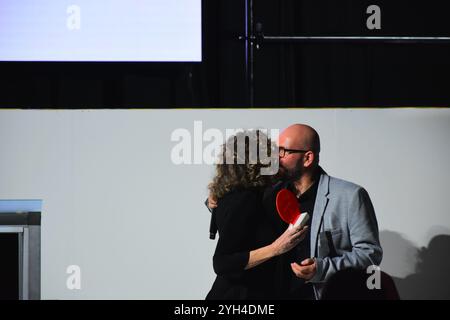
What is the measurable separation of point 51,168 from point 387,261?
127 cm

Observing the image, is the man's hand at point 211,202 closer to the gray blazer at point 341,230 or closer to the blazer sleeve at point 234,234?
the blazer sleeve at point 234,234

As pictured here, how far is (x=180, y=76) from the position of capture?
2939 millimetres

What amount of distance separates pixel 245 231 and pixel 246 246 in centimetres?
5

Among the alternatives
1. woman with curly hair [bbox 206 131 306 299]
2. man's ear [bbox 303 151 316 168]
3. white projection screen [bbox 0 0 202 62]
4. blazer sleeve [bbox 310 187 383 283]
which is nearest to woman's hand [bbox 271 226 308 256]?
woman with curly hair [bbox 206 131 306 299]

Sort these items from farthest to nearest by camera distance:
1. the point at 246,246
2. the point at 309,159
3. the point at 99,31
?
the point at 99,31 → the point at 309,159 → the point at 246,246

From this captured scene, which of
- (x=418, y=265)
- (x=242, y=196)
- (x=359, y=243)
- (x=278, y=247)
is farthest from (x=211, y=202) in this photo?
(x=418, y=265)

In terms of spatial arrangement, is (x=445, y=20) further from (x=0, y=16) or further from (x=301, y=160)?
(x=0, y=16)

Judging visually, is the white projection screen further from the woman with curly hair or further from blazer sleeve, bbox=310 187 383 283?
blazer sleeve, bbox=310 187 383 283

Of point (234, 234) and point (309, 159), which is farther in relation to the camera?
point (309, 159)

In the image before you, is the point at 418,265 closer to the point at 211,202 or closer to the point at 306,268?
the point at 306,268

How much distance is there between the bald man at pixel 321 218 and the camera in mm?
2281

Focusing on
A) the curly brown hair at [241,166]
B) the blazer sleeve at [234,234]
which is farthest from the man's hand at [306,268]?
the curly brown hair at [241,166]

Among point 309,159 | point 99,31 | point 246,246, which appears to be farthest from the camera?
point 99,31

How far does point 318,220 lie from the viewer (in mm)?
2307
